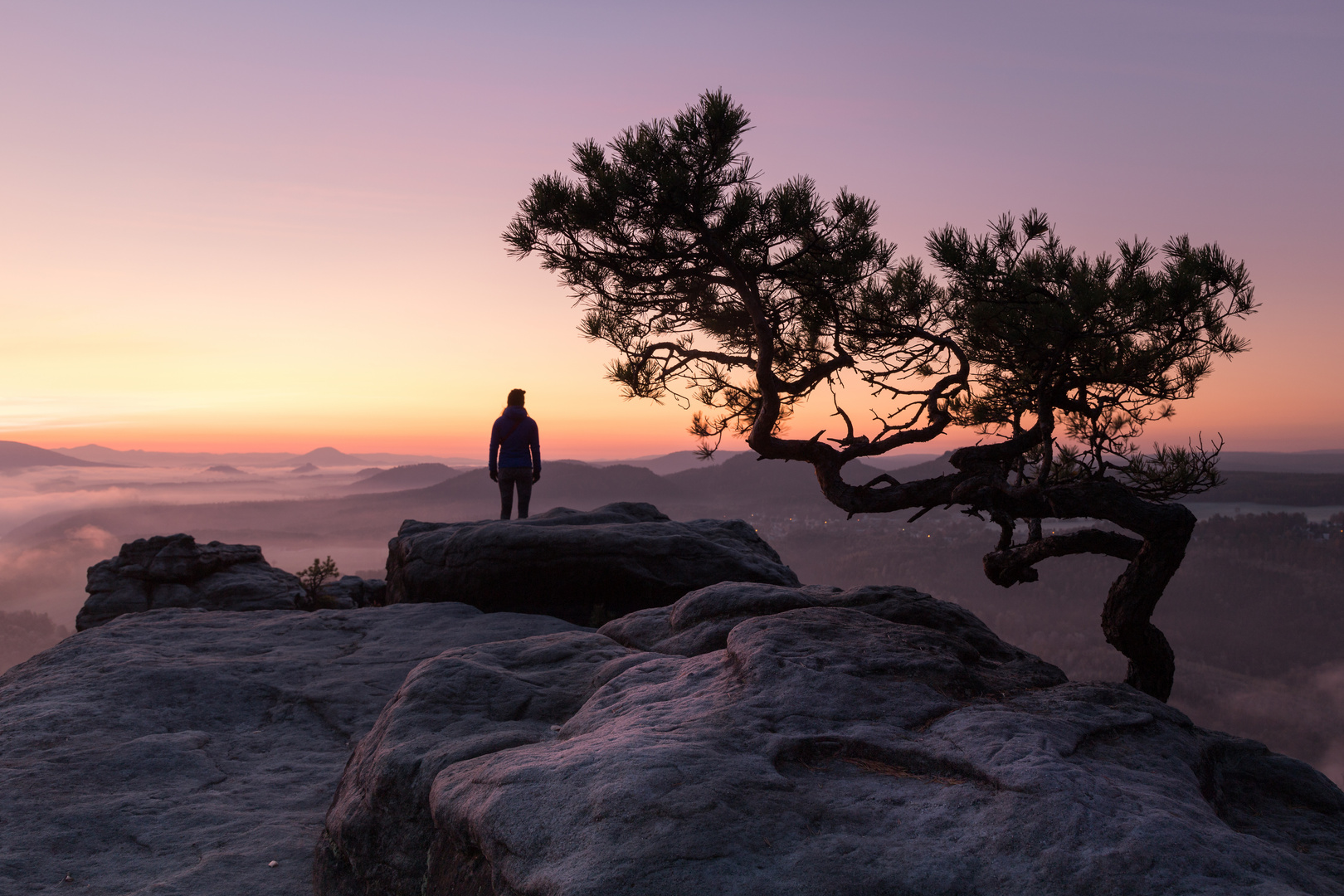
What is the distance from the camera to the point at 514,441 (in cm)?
1680

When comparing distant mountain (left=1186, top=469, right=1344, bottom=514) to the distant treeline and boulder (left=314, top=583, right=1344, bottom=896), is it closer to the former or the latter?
the distant treeline

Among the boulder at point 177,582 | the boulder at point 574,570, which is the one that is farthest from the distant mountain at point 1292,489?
the boulder at point 177,582

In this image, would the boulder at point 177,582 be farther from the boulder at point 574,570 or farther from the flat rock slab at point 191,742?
the flat rock slab at point 191,742

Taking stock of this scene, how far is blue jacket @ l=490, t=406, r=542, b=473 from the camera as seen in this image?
16641mm

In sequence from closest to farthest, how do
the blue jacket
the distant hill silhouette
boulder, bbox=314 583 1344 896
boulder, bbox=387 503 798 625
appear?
boulder, bbox=314 583 1344 896 → boulder, bbox=387 503 798 625 → the blue jacket → the distant hill silhouette

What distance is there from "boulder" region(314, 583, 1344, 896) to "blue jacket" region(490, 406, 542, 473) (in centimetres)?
973

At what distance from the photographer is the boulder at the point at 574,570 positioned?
14805 millimetres

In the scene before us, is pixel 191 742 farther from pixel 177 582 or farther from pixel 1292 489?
pixel 1292 489

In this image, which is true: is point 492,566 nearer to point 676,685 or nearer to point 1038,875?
point 676,685

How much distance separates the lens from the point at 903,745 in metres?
4.72

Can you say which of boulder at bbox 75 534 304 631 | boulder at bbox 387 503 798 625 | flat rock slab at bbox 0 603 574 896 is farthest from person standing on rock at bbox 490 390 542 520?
boulder at bbox 75 534 304 631

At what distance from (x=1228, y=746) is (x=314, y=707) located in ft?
31.0

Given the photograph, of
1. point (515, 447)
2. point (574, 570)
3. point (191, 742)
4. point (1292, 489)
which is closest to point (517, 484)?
point (515, 447)

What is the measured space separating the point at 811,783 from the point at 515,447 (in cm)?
1335
